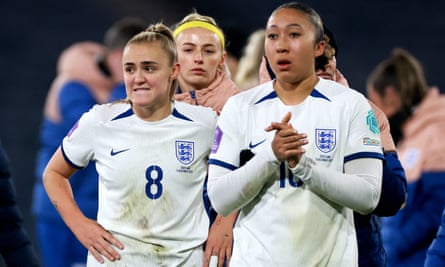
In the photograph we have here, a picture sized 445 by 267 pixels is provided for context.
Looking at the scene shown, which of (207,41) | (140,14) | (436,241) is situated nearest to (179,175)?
(207,41)

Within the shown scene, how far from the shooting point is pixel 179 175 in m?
3.86

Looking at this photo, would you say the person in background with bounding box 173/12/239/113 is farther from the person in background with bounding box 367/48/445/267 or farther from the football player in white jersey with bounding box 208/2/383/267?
the person in background with bounding box 367/48/445/267

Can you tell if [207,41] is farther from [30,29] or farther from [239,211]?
[30,29]

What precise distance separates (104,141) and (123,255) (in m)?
0.41

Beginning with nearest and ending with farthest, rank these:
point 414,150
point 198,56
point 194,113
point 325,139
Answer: point 325,139
point 194,113
point 198,56
point 414,150

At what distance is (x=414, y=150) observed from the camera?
254 inches

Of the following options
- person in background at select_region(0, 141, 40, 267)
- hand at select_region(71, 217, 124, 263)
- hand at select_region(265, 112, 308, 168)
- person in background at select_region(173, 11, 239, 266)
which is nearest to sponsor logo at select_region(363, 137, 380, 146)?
hand at select_region(265, 112, 308, 168)

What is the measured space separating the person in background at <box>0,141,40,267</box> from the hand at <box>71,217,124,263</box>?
9.4 inches

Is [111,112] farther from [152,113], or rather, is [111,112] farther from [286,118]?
[286,118]

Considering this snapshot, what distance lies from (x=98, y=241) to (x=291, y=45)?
98 centimetres

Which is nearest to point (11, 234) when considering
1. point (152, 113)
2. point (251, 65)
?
point (152, 113)

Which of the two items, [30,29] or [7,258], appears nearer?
[7,258]

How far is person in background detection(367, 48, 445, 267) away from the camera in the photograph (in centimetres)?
630

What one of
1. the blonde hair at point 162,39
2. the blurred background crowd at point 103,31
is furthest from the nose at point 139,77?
the blurred background crowd at point 103,31
